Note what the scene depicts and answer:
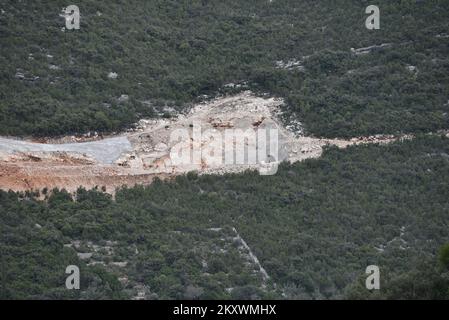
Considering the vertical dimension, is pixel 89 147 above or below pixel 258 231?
above

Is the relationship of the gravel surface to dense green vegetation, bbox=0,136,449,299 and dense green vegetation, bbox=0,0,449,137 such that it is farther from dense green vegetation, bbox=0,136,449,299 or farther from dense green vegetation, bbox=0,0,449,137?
dense green vegetation, bbox=0,136,449,299

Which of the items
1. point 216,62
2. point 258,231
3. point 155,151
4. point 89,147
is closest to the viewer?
point 258,231

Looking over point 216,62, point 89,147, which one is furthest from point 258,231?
point 216,62

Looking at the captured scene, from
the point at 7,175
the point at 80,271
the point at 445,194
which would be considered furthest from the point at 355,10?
the point at 80,271

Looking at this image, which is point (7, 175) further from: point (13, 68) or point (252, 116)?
point (252, 116)

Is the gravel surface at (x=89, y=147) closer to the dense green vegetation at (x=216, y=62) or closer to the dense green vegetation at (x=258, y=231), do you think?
the dense green vegetation at (x=216, y=62)

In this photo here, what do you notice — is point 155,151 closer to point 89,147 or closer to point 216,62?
point 89,147

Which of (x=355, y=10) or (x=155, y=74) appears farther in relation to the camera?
(x=355, y=10)
